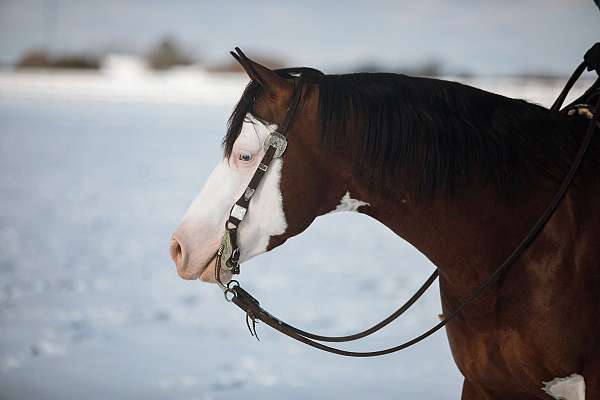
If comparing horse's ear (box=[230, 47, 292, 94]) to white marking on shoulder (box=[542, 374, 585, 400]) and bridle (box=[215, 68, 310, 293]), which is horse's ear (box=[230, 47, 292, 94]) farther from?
white marking on shoulder (box=[542, 374, 585, 400])

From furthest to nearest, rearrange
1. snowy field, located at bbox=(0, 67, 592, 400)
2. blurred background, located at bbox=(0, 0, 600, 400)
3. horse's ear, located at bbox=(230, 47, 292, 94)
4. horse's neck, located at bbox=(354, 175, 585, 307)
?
blurred background, located at bbox=(0, 0, 600, 400) < snowy field, located at bbox=(0, 67, 592, 400) < horse's neck, located at bbox=(354, 175, 585, 307) < horse's ear, located at bbox=(230, 47, 292, 94)

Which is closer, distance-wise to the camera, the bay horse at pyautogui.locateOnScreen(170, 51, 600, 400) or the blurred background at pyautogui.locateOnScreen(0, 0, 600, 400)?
the bay horse at pyautogui.locateOnScreen(170, 51, 600, 400)

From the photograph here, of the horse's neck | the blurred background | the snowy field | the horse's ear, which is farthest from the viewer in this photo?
the blurred background

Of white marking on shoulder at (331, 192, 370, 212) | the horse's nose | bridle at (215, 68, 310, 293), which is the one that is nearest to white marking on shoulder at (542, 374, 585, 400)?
white marking on shoulder at (331, 192, 370, 212)

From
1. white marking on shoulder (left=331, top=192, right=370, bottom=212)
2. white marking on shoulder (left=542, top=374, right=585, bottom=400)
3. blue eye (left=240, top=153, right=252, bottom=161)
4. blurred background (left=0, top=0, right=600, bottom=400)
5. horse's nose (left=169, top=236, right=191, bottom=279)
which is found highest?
blurred background (left=0, top=0, right=600, bottom=400)

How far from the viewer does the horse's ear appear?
137 centimetres

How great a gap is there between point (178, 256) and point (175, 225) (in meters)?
4.98

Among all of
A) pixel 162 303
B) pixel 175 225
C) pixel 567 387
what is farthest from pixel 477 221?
pixel 175 225

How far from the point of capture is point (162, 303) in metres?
4.21

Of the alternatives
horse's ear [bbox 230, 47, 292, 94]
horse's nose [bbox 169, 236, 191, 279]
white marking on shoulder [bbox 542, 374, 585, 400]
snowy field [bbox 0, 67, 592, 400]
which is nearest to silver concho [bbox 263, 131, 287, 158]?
horse's ear [bbox 230, 47, 292, 94]

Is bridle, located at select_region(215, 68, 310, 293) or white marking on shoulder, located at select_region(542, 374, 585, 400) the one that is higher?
bridle, located at select_region(215, 68, 310, 293)

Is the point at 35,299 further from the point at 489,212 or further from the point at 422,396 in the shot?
the point at 489,212

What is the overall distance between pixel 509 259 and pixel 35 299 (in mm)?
3674

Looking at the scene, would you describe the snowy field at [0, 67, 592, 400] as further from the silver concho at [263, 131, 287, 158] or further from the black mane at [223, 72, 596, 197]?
the silver concho at [263, 131, 287, 158]
